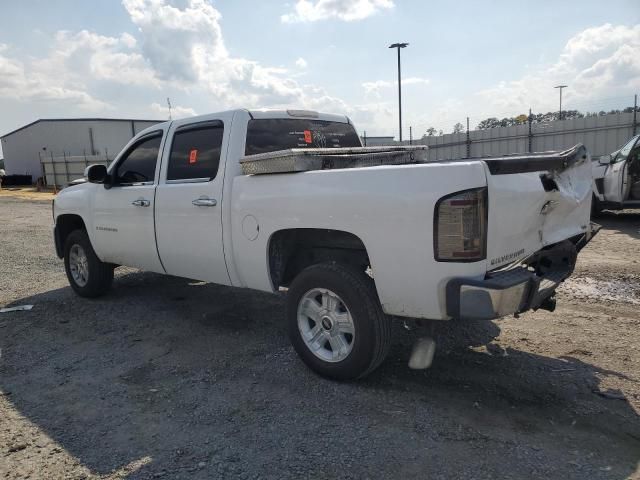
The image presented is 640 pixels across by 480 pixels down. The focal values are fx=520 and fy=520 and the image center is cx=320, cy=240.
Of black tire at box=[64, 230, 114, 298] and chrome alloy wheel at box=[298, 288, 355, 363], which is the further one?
black tire at box=[64, 230, 114, 298]

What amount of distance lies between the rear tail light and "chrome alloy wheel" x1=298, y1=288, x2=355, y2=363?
0.90 meters

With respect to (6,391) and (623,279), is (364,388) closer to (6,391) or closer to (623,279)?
(6,391)

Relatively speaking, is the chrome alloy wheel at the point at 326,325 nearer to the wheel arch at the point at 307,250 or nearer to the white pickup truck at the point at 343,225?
the white pickup truck at the point at 343,225

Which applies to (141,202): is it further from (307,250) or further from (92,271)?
(307,250)

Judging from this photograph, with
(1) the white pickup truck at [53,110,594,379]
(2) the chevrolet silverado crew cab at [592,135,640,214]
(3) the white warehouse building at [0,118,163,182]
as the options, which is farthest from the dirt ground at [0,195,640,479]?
(3) the white warehouse building at [0,118,163,182]

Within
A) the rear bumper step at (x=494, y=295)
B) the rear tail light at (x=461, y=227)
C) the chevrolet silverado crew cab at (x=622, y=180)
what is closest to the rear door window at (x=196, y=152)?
the rear tail light at (x=461, y=227)

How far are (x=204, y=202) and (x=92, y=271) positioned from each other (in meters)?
2.58

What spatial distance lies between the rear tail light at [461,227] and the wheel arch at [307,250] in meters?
0.68

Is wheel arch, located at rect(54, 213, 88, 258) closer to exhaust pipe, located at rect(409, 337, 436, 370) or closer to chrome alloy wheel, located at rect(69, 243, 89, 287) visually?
chrome alloy wheel, located at rect(69, 243, 89, 287)

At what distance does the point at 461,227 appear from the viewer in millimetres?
3047

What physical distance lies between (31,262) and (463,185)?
8.46 m

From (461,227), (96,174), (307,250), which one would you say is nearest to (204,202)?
(307,250)

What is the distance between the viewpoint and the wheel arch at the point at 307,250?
3834mm

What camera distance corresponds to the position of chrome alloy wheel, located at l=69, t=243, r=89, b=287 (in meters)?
6.43
